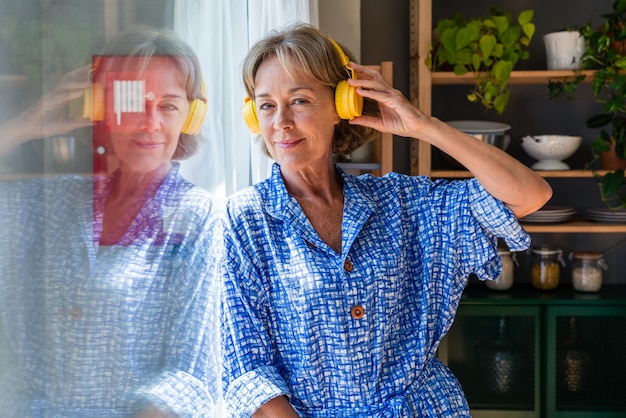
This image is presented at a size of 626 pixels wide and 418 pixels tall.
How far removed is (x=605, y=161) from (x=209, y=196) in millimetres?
2627

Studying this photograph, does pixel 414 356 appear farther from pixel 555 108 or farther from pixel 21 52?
pixel 555 108

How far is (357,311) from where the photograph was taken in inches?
48.4

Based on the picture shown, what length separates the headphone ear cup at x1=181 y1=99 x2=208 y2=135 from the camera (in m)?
0.63

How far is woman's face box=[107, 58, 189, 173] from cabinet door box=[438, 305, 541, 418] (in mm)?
2483

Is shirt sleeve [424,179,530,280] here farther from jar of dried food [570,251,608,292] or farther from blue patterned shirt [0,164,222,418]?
jar of dried food [570,251,608,292]

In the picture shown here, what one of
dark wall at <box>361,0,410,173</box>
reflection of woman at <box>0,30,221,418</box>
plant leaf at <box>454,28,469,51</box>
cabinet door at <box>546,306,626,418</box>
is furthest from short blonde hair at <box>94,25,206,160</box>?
dark wall at <box>361,0,410,173</box>

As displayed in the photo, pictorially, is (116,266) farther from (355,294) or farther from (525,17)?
(525,17)

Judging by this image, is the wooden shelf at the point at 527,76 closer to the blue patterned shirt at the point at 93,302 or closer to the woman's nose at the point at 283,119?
the woman's nose at the point at 283,119

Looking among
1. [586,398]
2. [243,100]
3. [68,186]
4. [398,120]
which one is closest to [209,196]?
[68,186]

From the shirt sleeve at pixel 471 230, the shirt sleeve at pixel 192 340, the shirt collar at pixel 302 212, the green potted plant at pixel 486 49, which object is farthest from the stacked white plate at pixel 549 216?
the shirt sleeve at pixel 192 340

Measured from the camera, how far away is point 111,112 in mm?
437

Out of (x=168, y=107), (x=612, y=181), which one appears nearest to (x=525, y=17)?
(x=612, y=181)

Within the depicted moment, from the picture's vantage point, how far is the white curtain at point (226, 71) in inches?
29.3

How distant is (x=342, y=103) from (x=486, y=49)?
162 centimetres
